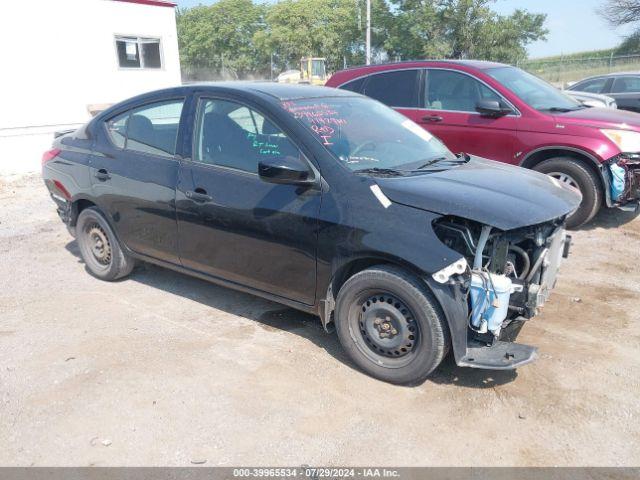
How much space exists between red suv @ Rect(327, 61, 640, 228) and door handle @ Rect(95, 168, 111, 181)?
3964 mm

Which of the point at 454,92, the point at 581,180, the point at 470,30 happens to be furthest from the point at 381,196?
the point at 470,30

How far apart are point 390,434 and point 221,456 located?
2.99 feet

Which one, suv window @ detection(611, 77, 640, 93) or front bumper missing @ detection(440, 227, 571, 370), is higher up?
suv window @ detection(611, 77, 640, 93)

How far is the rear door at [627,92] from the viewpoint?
12781mm

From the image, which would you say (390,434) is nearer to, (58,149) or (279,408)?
(279,408)

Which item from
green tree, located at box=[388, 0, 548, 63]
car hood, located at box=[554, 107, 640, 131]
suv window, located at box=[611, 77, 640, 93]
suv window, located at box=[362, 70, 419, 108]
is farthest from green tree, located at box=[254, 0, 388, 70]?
car hood, located at box=[554, 107, 640, 131]

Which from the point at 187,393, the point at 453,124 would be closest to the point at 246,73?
the point at 453,124

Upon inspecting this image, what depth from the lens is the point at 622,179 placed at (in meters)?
6.08

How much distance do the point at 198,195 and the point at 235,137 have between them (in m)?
0.50

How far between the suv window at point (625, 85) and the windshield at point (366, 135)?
1085 centimetres

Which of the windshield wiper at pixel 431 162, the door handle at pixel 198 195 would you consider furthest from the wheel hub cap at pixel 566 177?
the door handle at pixel 198 195

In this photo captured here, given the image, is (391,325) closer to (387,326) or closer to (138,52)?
(387,326)

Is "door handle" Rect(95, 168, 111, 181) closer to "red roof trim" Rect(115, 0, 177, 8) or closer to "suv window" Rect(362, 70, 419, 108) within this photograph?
"suv window" Rect(362, 70, 419, 108)

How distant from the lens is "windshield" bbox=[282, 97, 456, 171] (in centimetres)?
374
